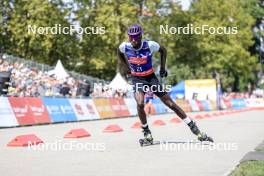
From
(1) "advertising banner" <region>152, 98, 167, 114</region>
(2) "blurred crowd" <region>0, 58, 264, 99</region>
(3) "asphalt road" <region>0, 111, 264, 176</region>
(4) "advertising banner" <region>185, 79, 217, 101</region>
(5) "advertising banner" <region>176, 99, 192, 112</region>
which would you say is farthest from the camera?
(4) "advertising banner" <region>185, 79, 217, 101</region>

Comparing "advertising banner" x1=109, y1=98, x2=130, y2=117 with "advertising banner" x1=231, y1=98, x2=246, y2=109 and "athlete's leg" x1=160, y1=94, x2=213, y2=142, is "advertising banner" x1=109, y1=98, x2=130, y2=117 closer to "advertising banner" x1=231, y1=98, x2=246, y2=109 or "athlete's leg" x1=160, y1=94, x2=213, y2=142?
"athlete's leg" x1=160, y1=94, x2=213, y2=142

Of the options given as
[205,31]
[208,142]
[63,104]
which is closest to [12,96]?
[63,104]

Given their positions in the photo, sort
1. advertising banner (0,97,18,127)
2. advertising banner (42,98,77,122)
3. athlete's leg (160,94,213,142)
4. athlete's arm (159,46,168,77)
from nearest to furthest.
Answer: athlete's arm (159,46,168,77) < athlete's leg (160,94,213,142) < advertising banner (0,97,18,127) < advertising banner (42,98,77,122)

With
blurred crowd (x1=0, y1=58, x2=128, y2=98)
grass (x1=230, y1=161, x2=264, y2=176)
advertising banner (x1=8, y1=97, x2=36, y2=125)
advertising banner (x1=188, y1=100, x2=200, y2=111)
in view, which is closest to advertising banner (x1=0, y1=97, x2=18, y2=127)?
advertising banner (x1=8, y1=97, x2=36, y2=125)

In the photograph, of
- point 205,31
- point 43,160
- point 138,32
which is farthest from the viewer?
point 205,31

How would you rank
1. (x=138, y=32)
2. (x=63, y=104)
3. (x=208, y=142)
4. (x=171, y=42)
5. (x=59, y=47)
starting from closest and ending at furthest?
(x=138, y=32) → (x=208, y=142) → (x=63, y=104) → (x=59, y=47) → (x=171, y=42)

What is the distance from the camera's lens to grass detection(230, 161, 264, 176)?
7.34m

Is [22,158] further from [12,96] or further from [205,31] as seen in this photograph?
[205,31]

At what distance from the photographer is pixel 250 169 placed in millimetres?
7727

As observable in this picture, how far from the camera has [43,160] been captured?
354 inches

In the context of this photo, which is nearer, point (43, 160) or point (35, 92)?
point (43, 160)

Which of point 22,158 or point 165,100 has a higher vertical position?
point 165,100

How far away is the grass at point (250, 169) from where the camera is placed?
7.34m

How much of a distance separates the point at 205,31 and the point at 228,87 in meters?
26.7
